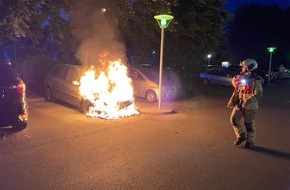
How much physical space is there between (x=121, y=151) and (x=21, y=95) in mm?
2787

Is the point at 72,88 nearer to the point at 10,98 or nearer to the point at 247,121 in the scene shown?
the point at 10,98

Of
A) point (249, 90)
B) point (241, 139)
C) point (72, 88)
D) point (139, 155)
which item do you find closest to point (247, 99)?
point (249, 90)

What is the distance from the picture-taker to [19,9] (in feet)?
39.4

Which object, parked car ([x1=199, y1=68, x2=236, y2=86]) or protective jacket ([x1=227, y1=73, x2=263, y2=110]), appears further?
parked car ([x1=199, y1=68, x2=236, y2=86])

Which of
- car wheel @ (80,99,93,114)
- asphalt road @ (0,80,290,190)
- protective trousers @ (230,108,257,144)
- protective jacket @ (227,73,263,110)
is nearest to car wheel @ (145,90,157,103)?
asphalt road @ (0,80,290,190)

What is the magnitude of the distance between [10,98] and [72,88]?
169 inches

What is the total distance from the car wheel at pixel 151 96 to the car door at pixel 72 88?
419 cm

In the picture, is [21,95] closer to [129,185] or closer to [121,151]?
[121,151]

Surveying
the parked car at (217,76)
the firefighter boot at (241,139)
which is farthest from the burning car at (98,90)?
the parked car at (217,76)

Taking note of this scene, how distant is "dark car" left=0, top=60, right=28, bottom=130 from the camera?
25.0 ft

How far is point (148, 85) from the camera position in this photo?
603 inches

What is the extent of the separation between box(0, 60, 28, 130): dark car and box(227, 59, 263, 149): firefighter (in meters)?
4.93

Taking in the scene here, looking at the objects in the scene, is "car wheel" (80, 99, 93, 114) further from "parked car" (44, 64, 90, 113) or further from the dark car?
the dark car

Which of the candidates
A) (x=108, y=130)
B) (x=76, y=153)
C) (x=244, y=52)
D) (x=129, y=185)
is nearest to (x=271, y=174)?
(x=129, y=185)
